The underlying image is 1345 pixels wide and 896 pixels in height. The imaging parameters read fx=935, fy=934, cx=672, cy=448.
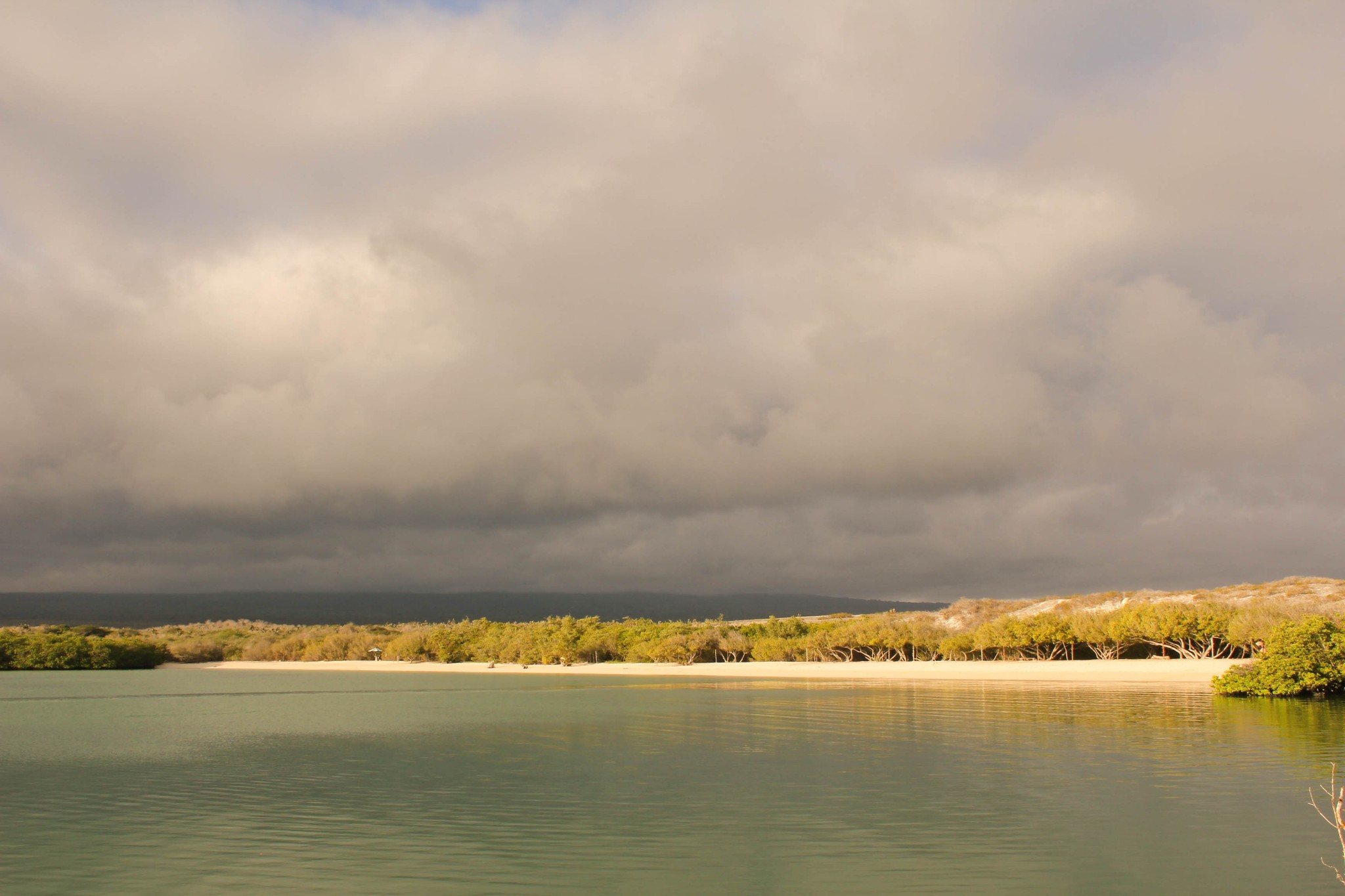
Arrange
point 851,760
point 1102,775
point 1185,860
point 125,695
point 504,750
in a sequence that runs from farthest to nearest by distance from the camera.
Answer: point 125,695, point 504,750, point 851,760, point 1102,775, point 1185,860

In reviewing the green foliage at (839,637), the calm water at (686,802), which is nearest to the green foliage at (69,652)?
the green foliage at (839,637)

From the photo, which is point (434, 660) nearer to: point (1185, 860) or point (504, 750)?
point (504, 750)

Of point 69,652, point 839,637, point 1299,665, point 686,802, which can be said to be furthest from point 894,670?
point 69,652

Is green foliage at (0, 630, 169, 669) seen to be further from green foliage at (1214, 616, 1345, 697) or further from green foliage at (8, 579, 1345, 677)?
green foliage at (1214, 616, 1345, 697)

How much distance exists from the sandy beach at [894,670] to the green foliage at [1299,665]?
5285 millimetres

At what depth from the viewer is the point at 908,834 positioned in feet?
57.2

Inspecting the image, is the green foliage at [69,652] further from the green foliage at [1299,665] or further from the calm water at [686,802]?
the green foliage at [1299,665]

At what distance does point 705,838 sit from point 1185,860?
26.6ft

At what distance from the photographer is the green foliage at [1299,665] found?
140 feet

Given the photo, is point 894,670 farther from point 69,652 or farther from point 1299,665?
point 69,652

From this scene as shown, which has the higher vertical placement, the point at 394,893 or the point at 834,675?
the point at 394,893

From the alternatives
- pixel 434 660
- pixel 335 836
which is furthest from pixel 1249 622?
pixel 434 660

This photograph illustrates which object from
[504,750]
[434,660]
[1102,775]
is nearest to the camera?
[1102,775]

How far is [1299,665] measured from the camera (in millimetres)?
42625
